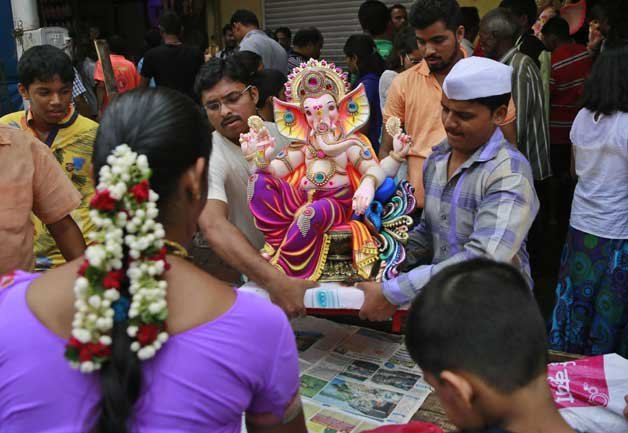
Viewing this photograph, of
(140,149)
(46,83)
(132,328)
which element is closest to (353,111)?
(46,83)

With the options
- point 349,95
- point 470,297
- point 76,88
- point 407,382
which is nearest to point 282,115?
point 349,95

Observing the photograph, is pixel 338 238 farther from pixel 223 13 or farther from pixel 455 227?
pixel 223 13

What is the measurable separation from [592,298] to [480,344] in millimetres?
2199

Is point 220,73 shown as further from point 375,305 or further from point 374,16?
point 374,16

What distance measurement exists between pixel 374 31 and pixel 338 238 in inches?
122

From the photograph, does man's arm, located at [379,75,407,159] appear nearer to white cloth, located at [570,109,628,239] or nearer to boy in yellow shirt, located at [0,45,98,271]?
white cloth, located at [570,109,628,239]

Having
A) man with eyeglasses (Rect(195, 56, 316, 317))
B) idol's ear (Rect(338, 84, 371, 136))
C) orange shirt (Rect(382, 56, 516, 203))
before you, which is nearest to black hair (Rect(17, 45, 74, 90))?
man with eyeglasses (Rect(195, 56, 316, 317))

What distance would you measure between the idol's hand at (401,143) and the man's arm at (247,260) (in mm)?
597

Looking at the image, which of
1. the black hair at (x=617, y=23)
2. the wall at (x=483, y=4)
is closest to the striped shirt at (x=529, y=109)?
the black hair at (x=617, y=23)

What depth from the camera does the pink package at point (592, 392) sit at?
177cm

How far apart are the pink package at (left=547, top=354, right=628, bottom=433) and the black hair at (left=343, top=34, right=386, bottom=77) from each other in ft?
10.2

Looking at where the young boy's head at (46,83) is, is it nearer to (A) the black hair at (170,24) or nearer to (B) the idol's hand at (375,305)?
(B) the idol's hand at (375,305)

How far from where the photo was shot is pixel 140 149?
1.05 meters

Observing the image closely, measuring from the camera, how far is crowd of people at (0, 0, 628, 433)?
39.6 inches
